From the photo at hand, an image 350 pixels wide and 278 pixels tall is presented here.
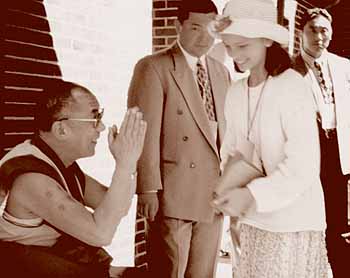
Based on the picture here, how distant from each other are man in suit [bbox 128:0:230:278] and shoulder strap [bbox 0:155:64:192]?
982 mm

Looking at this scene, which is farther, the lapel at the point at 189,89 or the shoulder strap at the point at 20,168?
the lapel at the point at 189,89

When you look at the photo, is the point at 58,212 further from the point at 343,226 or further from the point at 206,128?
the point at 343,226

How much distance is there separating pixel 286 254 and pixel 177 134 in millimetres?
962

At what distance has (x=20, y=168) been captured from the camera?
6.59 ft

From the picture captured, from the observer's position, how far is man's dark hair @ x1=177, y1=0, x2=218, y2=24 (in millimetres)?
2992

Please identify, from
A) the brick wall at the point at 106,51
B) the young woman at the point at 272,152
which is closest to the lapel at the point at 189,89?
the brick wall at the point at 106,51

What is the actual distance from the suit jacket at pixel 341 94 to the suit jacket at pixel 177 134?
86 centimetres

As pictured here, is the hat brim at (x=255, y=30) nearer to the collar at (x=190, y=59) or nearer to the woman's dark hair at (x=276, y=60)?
the woman's dark hair at (x=276, y=60)

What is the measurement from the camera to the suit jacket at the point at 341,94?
152 inches

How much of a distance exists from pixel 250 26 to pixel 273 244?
2.80 ft

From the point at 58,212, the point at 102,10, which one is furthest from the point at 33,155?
the point at 102,10

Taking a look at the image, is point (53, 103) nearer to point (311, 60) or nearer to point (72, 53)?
point (72, 53)

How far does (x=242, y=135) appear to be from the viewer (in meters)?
2.42

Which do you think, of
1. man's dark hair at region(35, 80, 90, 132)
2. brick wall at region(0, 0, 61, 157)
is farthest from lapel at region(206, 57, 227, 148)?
man's dark hair at region(35, 80, 90, 132)
